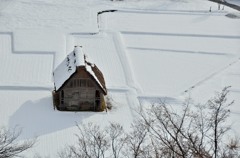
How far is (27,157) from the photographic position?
57.0 feet

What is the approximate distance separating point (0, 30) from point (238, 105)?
53.2 feet

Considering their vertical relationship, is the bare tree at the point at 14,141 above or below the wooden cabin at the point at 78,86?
below

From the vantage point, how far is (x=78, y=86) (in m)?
20.5

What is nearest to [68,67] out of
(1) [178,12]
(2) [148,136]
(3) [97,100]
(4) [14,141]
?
(3) [97,100]

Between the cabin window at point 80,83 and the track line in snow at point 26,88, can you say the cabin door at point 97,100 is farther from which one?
the track line in snow at point 26,88

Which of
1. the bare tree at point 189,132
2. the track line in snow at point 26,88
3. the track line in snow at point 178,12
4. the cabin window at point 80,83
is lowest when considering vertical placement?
the bare tree at point 189,132

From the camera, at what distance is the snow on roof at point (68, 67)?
66.6 ft

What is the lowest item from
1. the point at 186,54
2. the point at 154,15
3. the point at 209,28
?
the point at 186,54

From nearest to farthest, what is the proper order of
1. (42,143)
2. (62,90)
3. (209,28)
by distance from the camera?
(42,143), (62,90), (209,28)

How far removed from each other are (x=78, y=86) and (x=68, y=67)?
1052mm

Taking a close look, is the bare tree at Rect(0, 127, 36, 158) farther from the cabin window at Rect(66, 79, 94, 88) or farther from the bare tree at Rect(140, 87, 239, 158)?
the bare tree at Rect(140, 87, 239, 158)

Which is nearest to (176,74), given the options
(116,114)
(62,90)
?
(116,114)

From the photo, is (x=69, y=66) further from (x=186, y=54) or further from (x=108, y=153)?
(x=186, y=54)

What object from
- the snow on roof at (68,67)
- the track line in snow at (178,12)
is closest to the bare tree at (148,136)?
the snow on roof at (68,67)
